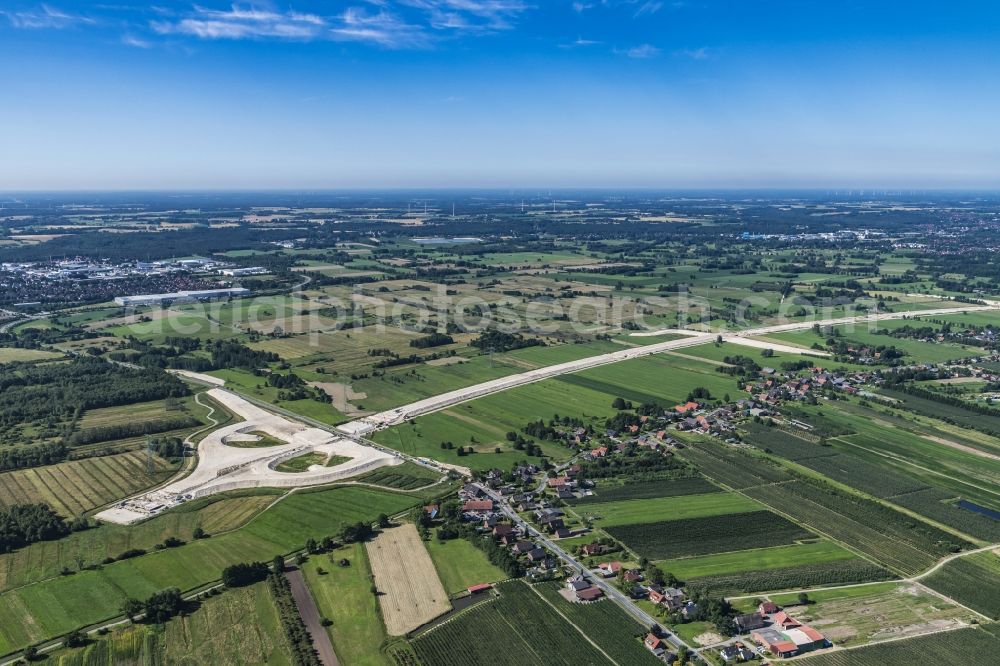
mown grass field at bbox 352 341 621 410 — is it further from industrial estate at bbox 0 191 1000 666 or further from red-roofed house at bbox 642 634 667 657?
red-roofed house at bbox 642 634 667 657

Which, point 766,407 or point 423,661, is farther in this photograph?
point 766,407

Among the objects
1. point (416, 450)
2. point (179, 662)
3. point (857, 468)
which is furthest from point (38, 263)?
point (857, 468)

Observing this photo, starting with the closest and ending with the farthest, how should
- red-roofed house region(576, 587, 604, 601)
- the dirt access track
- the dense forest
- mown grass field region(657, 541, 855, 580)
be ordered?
red-roofed house region(576, 587, 604, 601), mown grass field region(657, 541, 855, 580), the dirt access track, the dense forest

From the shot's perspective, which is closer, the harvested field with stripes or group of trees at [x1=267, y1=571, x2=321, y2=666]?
group of trees at [x1=267, y1=571, x2=321, y2=666]

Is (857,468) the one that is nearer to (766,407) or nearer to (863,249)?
(766,407)

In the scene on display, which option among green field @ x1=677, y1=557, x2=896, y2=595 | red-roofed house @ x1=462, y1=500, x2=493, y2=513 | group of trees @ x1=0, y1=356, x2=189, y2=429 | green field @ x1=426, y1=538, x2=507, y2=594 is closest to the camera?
green field @ x1=677, y1=557, x2=896, y2=595

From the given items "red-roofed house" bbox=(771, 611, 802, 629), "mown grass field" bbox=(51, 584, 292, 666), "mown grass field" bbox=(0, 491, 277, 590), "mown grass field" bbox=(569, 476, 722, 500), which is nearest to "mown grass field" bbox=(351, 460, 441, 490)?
"mown grass field" bbox=(0, 491, 277, 590)

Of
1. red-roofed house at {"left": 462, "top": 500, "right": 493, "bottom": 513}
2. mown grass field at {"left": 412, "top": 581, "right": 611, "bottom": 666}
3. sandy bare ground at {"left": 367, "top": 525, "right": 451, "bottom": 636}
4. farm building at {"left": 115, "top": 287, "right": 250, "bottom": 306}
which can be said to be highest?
farm building at {"left": 115, "top": 287, "right": 250, "bottom": 306}
